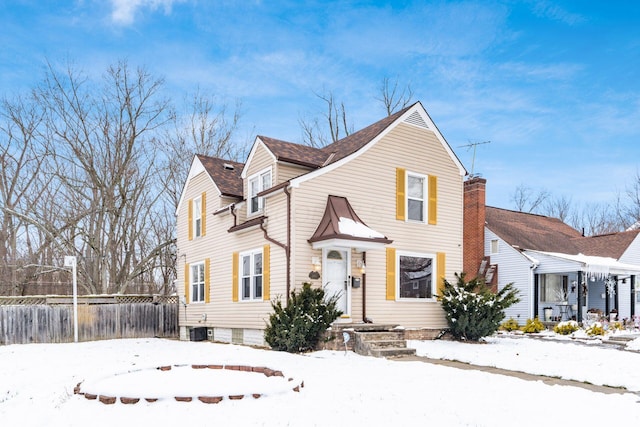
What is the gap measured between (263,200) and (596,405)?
10.4 m

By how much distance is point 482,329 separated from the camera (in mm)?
15750

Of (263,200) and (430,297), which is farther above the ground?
(263,200)

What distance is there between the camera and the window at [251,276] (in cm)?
1582

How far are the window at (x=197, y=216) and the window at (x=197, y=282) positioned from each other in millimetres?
1128

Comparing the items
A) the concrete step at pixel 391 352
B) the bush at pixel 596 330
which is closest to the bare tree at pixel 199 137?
the concrete step at pixel 391 352

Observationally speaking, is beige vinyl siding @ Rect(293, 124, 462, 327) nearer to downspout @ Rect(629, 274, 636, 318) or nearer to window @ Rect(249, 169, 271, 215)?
window @ Rect(249, 169, 271, 215)

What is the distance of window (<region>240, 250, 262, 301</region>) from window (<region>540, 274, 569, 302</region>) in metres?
14.1

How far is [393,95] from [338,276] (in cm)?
1925

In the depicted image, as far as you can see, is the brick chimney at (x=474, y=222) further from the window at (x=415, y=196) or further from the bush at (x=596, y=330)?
the window at (x=415, y=196)

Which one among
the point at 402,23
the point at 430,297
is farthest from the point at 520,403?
the point at 402,23

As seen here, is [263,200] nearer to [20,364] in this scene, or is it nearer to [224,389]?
[20,364]

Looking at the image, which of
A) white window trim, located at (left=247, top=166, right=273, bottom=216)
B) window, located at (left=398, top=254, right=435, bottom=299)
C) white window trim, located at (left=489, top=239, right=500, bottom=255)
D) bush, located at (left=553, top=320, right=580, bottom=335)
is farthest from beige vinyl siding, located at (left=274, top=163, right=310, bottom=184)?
white window trim, located at (left=489, top=239, right=500, bottom=255)

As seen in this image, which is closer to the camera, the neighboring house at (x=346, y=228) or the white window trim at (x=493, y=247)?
the neighboring house at (x=346, y=228)

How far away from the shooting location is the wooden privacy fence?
18.7m
